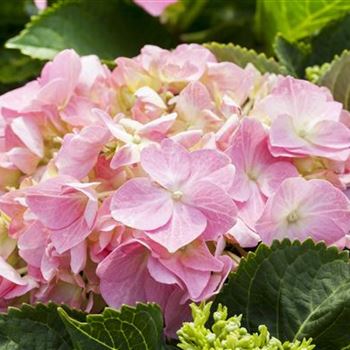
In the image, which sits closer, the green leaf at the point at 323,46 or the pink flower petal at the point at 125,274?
the pink flower petal at the point at 125,274

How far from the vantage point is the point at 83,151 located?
702mm

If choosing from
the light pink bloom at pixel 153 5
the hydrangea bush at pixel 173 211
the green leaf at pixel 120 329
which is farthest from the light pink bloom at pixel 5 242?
the light pink bloom at pixel 153 5

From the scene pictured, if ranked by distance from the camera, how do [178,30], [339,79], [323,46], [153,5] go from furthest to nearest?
1. [178,30]
2. [153,5]
3. [323,46]
4. [339,79]

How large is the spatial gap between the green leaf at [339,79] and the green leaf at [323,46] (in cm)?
8

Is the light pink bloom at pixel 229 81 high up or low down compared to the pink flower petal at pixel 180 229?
up

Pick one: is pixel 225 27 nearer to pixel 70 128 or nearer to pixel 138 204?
pixel 70 128

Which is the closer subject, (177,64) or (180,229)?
(180,229)

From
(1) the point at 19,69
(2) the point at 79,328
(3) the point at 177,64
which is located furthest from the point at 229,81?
(1) the point at 19,69

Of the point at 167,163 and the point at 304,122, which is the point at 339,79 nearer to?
the point at 304,122

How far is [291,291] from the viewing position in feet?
2.27

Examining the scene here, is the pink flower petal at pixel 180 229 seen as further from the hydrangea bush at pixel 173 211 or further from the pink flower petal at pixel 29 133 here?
the pink flower petal at pixel 29 133

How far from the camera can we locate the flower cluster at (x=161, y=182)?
0.67 m

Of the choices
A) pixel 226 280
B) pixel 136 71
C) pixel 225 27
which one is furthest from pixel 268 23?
pixel 226 280

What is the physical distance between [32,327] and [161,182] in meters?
0.14
